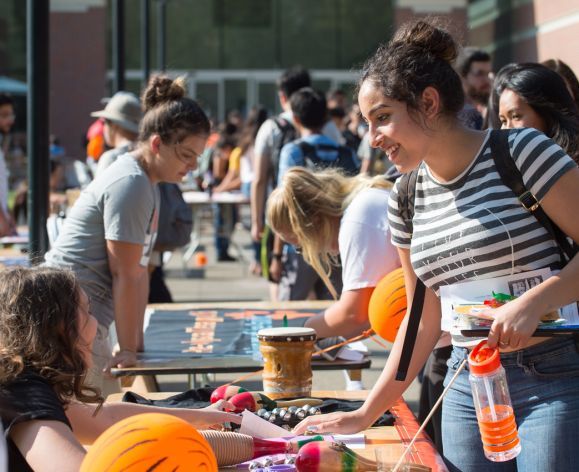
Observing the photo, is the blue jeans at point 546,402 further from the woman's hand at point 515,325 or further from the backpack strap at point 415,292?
the backpack strap at point 415,292

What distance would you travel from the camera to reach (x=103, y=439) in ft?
6.96

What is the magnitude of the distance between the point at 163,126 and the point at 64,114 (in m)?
26.0

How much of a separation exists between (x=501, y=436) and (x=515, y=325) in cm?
26

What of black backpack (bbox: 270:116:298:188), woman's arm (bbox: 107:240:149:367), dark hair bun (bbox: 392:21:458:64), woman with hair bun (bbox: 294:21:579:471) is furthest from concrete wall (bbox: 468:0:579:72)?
woman with hair bun (bbox: 294:21:579:471)

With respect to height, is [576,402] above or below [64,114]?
below

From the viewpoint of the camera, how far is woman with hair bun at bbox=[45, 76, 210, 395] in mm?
4316

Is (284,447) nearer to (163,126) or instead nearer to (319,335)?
(319,335)

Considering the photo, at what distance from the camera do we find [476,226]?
106 inches

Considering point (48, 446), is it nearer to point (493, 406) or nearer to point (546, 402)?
point (493, 406)

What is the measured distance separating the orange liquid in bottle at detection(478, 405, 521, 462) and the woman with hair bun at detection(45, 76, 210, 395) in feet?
6.66

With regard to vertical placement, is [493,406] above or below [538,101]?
below

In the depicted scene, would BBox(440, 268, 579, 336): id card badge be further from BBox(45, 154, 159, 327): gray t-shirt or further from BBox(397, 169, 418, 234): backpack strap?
BBox(45, 154, 159, 327): gray t-shirt

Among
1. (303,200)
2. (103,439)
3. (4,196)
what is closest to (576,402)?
(103,439)

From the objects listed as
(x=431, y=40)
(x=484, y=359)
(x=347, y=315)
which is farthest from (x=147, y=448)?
(x=347, y=315)
